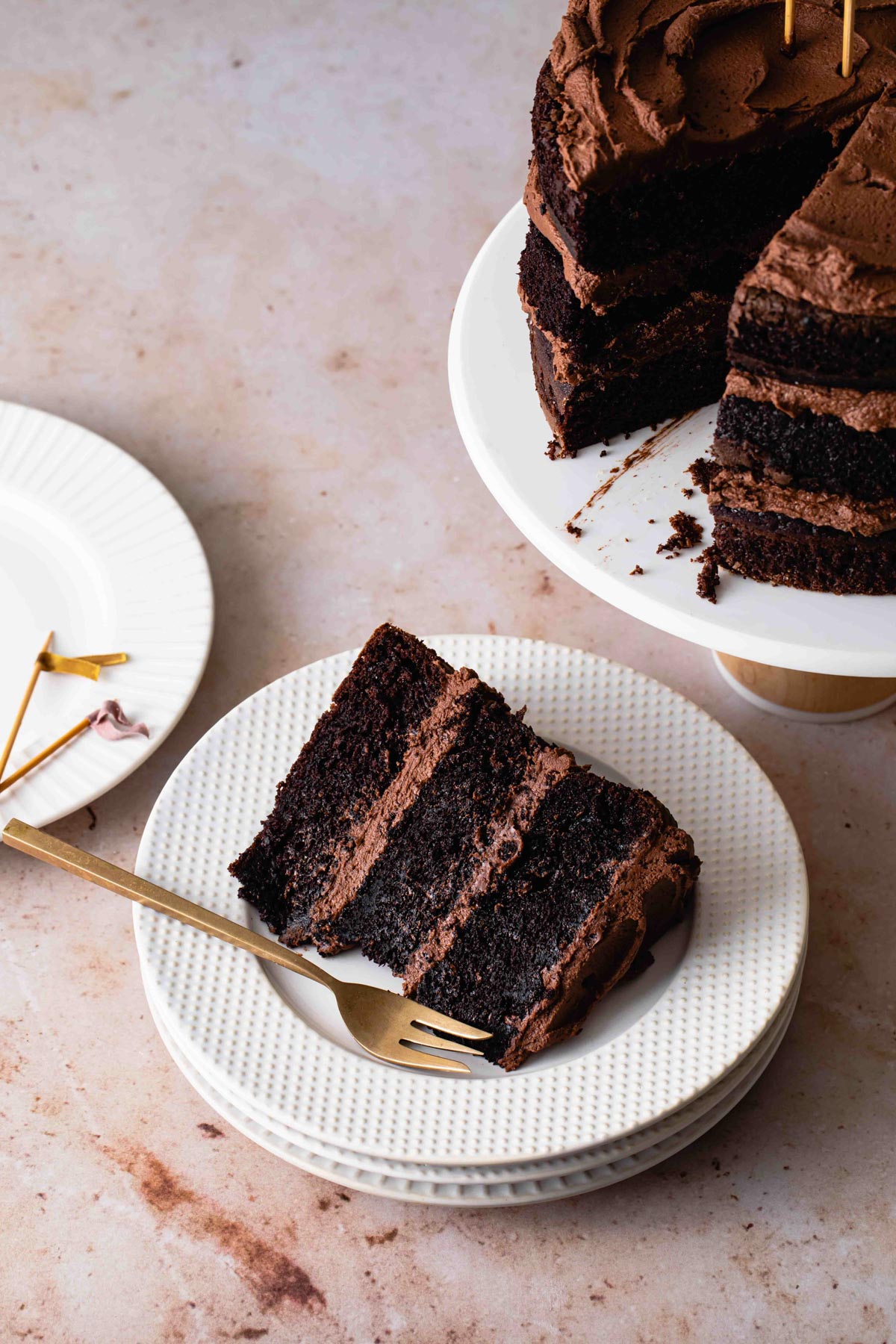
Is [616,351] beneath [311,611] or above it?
above

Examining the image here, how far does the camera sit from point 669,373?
214 cm

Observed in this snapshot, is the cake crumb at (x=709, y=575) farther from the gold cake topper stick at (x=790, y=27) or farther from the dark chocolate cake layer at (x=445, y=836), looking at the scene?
the gold cake topper stick at (x=790, y=27)

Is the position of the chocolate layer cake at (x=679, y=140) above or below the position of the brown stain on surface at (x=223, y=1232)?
above

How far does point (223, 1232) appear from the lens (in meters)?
2.01

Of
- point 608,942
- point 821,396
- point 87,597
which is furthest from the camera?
point 87,597

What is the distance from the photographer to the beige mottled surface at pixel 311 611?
6.43 feet

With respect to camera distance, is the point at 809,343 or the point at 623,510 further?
the point at 623,510

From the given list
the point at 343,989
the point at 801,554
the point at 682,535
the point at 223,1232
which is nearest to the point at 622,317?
the point at 682,535

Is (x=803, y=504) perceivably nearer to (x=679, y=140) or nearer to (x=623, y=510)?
(x=623, y=510)

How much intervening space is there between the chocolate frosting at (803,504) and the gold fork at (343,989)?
85cm

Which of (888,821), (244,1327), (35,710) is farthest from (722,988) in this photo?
(35,710)

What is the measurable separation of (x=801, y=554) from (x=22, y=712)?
1.33 m

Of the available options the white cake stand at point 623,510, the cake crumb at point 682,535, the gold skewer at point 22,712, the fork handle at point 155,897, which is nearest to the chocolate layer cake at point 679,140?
the white cake stand at point 623,510

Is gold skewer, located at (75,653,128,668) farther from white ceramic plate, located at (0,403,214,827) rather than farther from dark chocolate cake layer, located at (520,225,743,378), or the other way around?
dark chocolate cake layer, located at (520,225,743,378)
